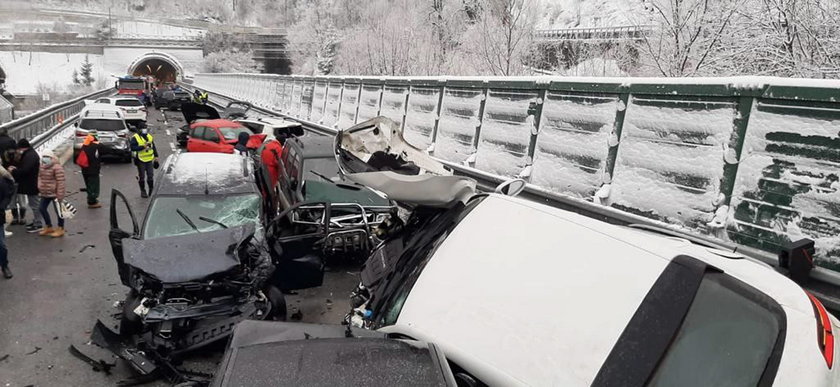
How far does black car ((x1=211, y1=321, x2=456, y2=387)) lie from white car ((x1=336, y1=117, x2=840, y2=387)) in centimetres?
27

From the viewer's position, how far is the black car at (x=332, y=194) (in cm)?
747

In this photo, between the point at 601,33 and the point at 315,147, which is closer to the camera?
the point at 315,147

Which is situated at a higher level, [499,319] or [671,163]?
[671,163]

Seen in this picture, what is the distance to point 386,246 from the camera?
178 inches

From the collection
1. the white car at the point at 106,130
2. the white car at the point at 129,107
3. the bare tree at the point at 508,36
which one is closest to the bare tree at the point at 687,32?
the bare tree at the point at 508,36

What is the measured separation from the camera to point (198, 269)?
205 inches

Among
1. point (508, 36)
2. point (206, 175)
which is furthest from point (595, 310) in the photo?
point (508, 36)

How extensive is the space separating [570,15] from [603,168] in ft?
298

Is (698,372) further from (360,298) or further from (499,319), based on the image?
(360,298)

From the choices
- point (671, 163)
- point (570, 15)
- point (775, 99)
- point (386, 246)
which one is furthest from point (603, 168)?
point (570, 15)

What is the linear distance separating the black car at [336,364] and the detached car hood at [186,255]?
9.04ft

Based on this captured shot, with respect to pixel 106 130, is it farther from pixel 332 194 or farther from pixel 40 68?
pixel 40 68

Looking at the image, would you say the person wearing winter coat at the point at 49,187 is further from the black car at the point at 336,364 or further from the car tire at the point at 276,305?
the black car at the point at 336,364

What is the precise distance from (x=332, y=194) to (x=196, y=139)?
27.8ft
